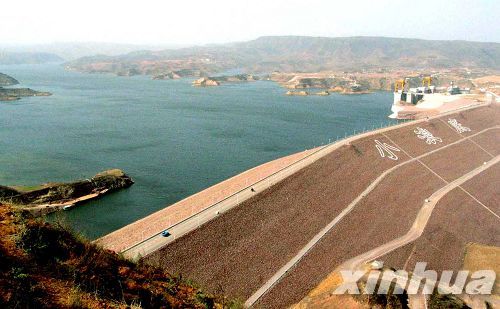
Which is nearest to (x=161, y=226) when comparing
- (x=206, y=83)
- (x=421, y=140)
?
(x=421, y=140)

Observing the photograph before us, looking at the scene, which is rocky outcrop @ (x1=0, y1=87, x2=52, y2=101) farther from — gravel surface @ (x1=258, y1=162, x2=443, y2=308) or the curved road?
gravel surface @ (x1=258, y1=162, x2=443, y2=308)

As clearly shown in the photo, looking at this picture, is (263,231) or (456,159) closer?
(263,231)

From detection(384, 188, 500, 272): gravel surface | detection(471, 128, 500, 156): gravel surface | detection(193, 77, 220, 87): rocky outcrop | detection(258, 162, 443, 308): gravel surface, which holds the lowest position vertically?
detection(384, 188, 500, 272): gravel surface

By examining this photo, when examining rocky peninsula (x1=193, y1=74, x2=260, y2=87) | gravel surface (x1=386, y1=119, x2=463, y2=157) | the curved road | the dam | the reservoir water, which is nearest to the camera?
the curved road

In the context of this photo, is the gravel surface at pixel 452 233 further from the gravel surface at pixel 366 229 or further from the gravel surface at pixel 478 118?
the gravel surface at pixel 478 118

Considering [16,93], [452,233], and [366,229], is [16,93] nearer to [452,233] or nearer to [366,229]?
[366,229]

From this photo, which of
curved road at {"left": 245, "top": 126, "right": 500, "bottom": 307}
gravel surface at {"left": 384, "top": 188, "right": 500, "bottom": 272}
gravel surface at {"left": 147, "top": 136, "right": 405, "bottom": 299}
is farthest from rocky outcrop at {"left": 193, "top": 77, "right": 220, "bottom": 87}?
gravel surface at {"left": 384, "top": 188, "right": 500, "bottom": 272}
